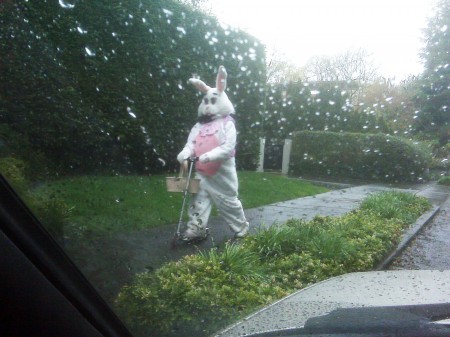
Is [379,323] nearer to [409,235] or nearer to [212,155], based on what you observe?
[212,155]

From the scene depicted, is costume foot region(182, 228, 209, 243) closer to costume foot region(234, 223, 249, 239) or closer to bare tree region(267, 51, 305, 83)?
costume foot region(234, 223, 249, 239)

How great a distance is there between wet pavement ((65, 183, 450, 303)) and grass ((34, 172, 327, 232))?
8 centimetres

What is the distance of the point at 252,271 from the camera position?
347 centimetres

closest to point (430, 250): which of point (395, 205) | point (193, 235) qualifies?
point (395, 205)

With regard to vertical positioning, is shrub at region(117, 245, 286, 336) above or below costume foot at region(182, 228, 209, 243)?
below

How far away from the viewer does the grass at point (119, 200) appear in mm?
3170

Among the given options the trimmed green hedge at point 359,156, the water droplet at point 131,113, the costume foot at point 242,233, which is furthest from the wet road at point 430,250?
the water droplet at point 131,113

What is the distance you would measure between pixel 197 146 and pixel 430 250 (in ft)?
7.16

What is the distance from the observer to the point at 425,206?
18.6ft

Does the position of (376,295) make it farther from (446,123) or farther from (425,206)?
(425,206)

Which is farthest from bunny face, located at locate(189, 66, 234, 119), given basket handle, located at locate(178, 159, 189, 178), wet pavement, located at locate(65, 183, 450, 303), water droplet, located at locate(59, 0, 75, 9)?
water droplet, located at locate(59, 0, 75, 9)

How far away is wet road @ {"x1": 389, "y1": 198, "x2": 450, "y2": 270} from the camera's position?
3.94 metres

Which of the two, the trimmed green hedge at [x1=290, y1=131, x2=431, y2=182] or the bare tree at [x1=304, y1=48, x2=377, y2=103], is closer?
the bare tree at [x1=304, y1=48, x2=377, y2=103]

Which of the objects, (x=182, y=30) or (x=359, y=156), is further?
(x=359, y=156)
